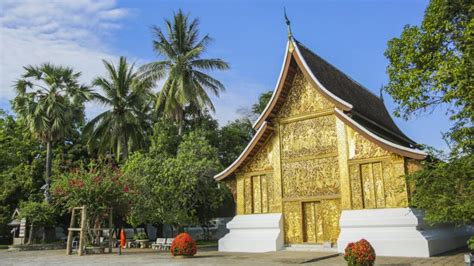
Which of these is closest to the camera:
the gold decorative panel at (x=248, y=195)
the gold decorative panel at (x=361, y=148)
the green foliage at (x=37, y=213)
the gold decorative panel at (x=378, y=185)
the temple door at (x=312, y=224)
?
the gold decorative panel at (x=378, y=185)

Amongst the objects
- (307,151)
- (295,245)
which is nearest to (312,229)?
(295,245)

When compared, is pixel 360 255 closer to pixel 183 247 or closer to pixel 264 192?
pixel 183 247

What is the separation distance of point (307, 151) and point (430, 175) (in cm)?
620

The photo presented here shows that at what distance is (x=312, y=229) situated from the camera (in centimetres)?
1595

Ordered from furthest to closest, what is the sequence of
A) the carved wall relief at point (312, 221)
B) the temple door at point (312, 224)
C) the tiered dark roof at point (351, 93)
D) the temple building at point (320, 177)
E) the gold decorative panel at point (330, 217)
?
the tiered dark roof at point (351, 93) < the temple door at point (312, 224) < the carved wall relief at point (312, 221) < the gold decorative panel at point (330, 217) < the temple building at point (320, 177)

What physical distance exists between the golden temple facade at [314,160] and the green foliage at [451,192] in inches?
120

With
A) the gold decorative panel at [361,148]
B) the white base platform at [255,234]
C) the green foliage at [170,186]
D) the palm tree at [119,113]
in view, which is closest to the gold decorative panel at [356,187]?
the gold decorative panel at [361,148]

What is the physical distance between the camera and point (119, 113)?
92.5 ft

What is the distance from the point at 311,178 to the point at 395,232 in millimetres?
3721

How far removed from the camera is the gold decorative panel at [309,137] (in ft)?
52.4

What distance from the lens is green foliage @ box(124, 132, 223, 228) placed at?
2064 centimetres

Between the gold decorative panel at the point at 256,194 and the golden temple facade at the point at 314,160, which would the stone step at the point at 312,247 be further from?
the gold decorative panel at the point at 256,194

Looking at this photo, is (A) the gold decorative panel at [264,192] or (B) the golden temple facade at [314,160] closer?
(B) the golden temple facade at [314,160]

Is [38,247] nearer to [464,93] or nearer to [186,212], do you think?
[186,212]
